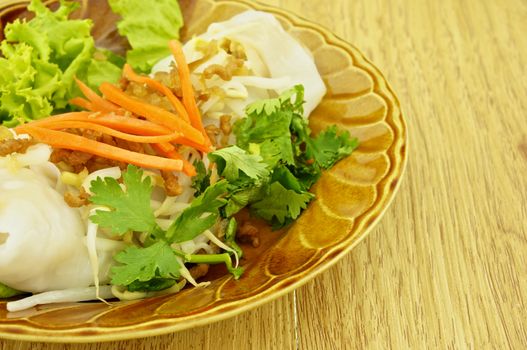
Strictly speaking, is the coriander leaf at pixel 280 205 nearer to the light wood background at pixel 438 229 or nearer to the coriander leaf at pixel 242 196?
the coriander leaf at pixel 242 196

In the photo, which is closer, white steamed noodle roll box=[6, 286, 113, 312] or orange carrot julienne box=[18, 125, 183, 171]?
white steamed noodle roll box=[6, 286, 113, 312]

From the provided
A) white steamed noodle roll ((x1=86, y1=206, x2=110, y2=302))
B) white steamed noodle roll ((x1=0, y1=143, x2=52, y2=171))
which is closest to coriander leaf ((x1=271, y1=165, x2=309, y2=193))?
white steamed noodle roll ((x1=86, y1=206, x2=110, y2=302))

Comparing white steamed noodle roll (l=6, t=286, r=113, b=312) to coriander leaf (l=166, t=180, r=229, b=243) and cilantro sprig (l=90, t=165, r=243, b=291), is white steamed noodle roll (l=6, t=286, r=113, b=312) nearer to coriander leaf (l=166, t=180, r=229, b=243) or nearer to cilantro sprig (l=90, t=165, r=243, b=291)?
cilantro sprig (l=90, t=165, r=243, b=291)

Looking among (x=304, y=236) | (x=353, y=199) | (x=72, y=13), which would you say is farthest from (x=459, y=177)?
(x=72, y=13)

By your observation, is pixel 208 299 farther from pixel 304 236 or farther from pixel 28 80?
pixel 28 80

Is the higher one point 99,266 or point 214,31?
point 214,31

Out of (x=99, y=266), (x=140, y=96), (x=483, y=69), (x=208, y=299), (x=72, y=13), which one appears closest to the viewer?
(x=208, y=299)

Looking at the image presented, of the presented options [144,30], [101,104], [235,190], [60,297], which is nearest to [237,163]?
[235,190]
